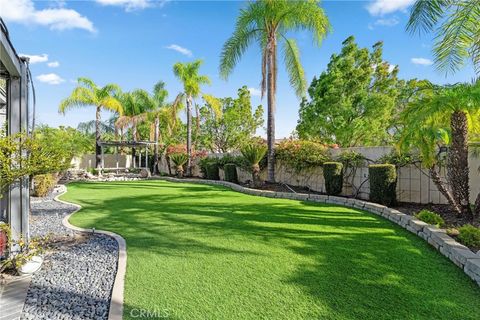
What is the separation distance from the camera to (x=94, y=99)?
75.8 feet

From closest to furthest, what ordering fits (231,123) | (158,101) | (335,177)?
(335,177), (158,101), (231,123)

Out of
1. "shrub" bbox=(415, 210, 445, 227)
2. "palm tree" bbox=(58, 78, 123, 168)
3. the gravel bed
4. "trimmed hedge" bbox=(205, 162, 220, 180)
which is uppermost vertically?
"palm tree" bbox=(58, 78, 123, 168)

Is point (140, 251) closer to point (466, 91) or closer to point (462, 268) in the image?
point (462, 268)

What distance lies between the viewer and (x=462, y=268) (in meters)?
3.76

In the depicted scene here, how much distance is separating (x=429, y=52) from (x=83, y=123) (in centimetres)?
3187

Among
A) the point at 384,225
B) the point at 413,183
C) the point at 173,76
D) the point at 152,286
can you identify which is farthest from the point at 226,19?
the point at 152,286

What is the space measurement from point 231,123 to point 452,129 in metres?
22.5

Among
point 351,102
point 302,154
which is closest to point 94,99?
point 302,154

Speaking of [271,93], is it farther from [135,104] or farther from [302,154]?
[135,104]

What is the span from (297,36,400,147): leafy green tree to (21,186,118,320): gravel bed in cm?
1584

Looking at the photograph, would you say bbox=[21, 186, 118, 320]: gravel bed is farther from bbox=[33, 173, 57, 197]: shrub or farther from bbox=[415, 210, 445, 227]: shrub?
bbox=[33, 173, 57, 197]: shrub

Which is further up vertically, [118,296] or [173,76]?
[173,76]

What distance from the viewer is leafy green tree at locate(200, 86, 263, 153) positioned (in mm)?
27672

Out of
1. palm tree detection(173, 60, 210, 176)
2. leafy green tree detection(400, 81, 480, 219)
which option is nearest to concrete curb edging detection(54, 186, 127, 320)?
leafy green tree detection(400, 81, 480, 219)
